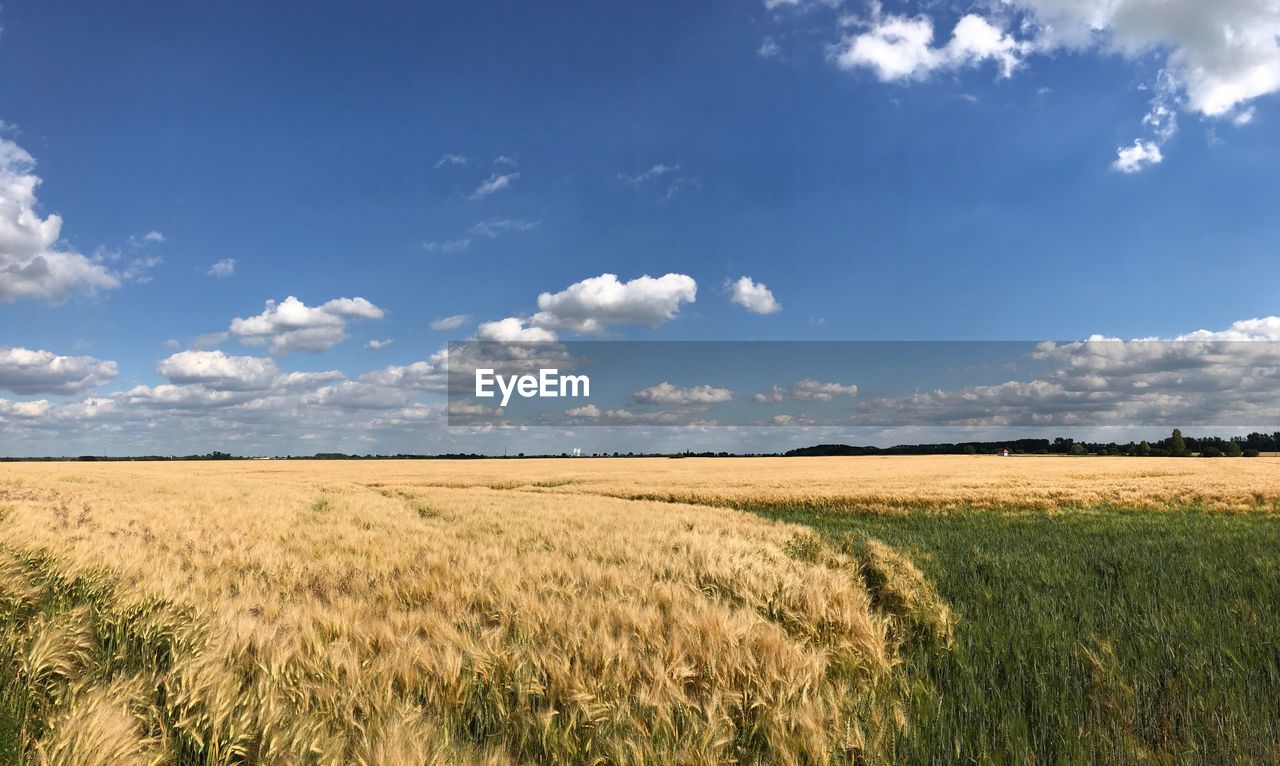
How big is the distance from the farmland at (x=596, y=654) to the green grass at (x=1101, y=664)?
27mm

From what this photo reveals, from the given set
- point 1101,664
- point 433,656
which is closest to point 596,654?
point 433,656

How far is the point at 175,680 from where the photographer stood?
3574 millimetres

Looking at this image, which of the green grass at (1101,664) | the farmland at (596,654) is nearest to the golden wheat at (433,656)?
the farmland at (596,654)

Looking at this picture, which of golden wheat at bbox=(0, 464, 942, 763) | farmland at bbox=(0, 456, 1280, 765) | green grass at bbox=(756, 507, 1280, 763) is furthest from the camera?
green grass at bbox=(756, 507, 1280, 763)

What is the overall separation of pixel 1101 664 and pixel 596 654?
3.94 meters

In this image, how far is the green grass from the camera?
367 cm

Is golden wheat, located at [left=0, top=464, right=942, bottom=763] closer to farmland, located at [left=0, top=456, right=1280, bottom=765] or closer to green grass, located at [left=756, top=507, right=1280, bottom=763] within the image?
farmland, located at [left=0, top=456, right=1280, bottom=765]

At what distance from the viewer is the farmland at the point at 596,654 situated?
10.9 feet

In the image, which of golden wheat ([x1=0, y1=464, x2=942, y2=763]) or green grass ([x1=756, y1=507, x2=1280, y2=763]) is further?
green grass ([x1=756, y1=507, x2=1280, y2=763])

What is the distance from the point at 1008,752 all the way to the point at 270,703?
13.4ft

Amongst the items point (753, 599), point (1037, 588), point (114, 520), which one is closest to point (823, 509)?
point (1037, 588)

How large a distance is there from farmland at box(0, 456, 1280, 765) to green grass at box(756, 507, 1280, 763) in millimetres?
27

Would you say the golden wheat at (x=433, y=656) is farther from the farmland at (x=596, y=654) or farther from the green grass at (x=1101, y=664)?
the green grass at (x=1101, y=664)

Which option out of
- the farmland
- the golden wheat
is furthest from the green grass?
the golden wheat
